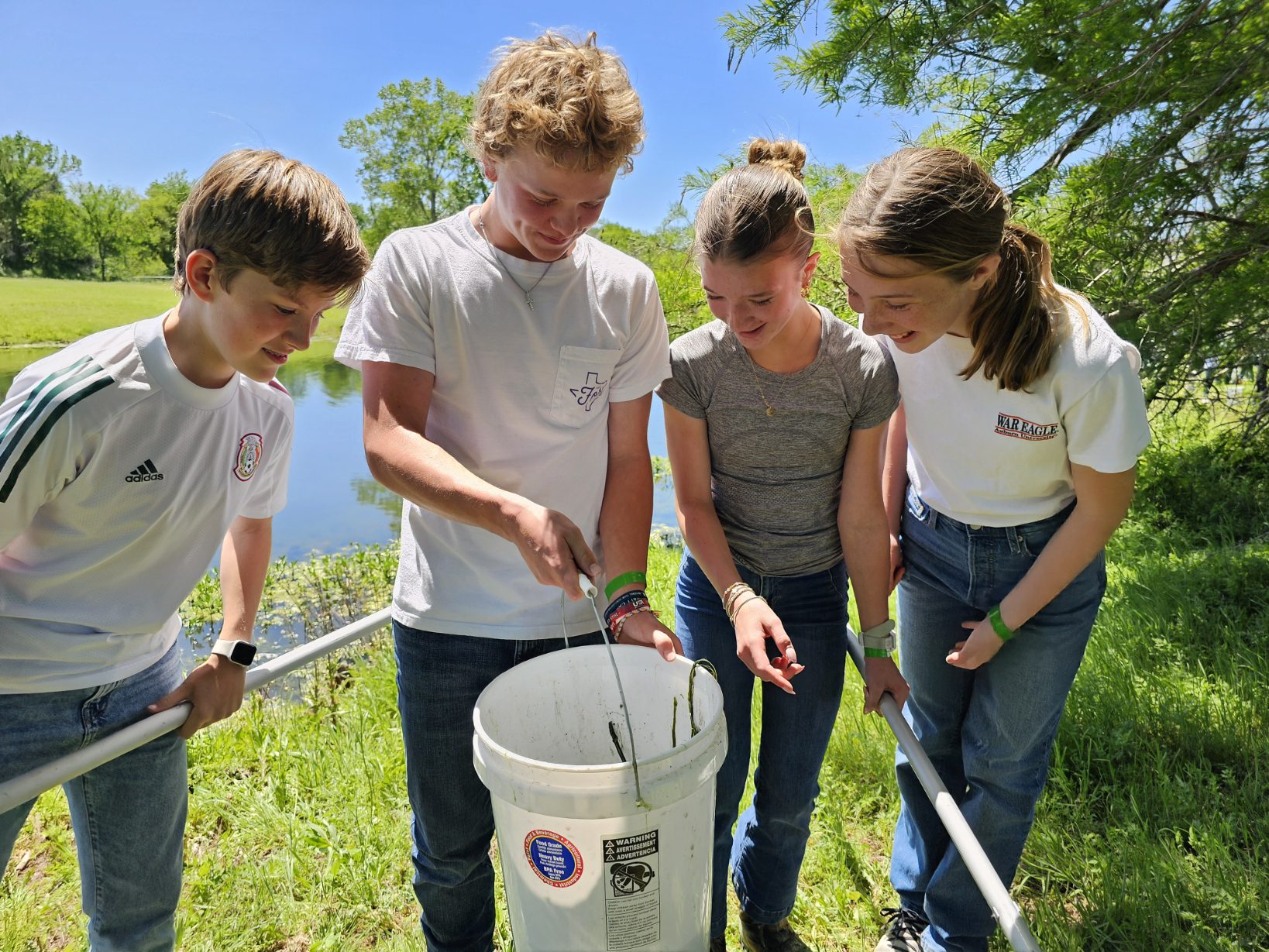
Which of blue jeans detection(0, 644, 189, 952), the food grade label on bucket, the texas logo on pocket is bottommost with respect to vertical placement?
blue jeans detection(0, 644, 189, 952)

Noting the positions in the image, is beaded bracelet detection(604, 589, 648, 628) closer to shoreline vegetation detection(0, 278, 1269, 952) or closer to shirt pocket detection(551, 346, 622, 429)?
shirt pocket detection(551, 346, 622, 429)

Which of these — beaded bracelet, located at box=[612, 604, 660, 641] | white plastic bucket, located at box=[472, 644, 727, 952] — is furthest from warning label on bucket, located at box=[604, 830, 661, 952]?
beaded bracelet, located at box=[612, 604, 660, 641]

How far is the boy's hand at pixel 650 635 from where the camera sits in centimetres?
125

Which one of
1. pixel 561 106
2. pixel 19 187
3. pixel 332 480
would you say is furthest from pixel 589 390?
pixel 19 187

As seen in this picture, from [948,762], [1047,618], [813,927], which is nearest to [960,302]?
[1047,618]

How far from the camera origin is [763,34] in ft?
9.02

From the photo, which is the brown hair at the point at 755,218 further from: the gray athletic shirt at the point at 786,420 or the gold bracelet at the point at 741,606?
the gold bracelet at the point at 741,606

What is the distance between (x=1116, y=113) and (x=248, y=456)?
2.72m

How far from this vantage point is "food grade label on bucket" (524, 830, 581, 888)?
99cm

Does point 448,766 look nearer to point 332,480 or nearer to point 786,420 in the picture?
point 786,420

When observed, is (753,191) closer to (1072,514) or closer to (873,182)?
(873,182)

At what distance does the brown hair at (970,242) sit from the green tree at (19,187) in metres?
29.7

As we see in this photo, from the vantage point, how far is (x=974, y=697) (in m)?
1.71

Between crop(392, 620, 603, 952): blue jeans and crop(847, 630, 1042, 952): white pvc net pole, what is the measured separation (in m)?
0.56
